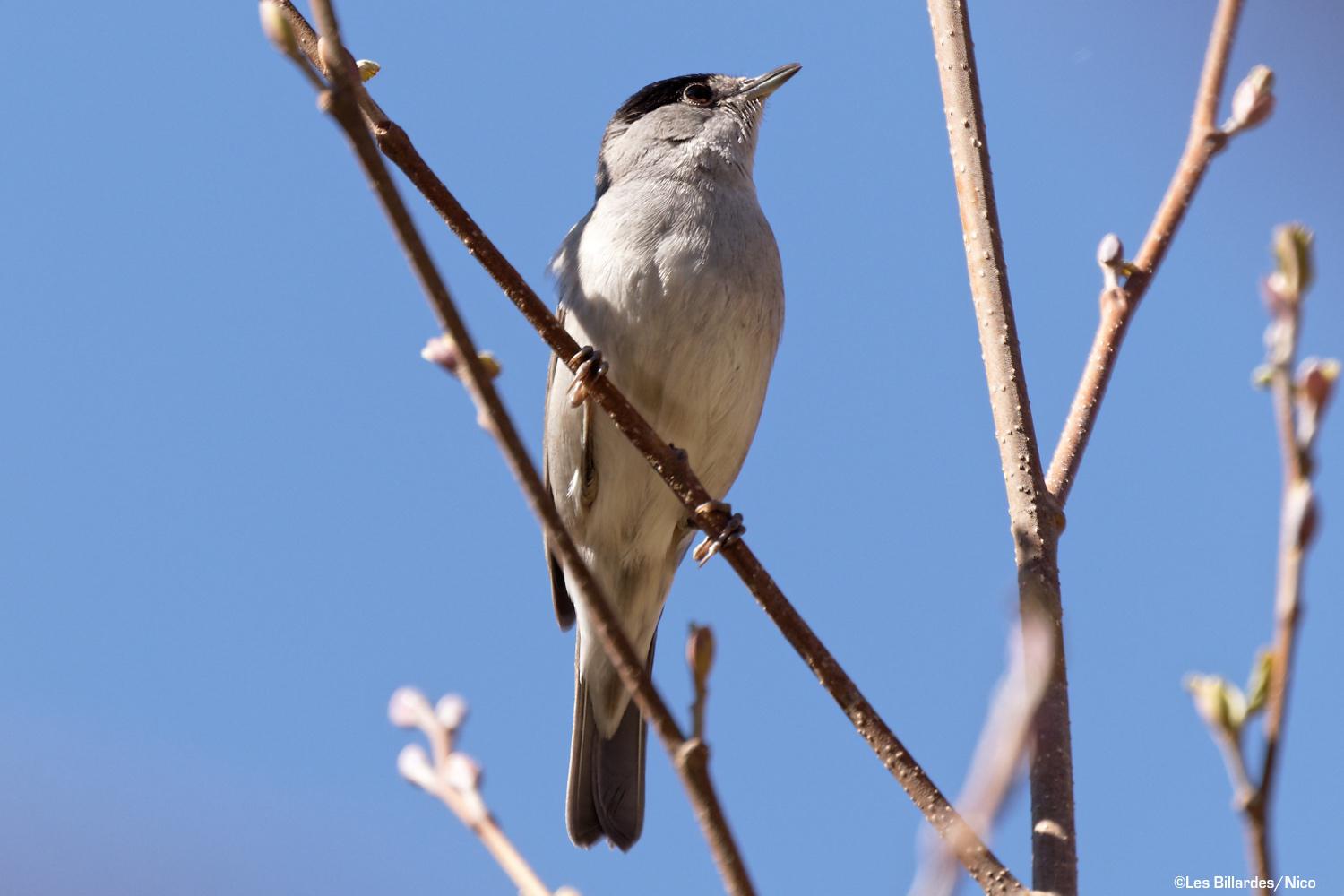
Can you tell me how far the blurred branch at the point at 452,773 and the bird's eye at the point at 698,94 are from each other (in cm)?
466

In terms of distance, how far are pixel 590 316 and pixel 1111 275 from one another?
210 centimetres

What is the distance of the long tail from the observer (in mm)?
4969

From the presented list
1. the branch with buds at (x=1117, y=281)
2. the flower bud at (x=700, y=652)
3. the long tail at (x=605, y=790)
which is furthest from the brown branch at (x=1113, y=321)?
the long tail at (x=605, y=790)

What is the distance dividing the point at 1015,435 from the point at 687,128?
325 centimetres

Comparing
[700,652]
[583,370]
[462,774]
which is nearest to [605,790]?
[583,370]

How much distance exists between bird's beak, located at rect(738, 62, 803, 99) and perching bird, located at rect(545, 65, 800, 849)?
2.39ft

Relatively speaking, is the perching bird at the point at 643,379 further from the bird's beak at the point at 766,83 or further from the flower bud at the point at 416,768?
the flower bud at the point at 416,768

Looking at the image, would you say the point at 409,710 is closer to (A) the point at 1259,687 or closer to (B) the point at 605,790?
(A) the point at 1259,687

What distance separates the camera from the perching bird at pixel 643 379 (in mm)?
4613

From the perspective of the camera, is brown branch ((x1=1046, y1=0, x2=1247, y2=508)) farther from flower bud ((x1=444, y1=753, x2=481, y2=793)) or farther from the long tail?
the long tail

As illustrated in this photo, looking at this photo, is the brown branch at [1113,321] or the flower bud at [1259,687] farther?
the brown branch at [1113,321]

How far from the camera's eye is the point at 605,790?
5.02m

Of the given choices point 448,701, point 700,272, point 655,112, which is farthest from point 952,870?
point 655,112

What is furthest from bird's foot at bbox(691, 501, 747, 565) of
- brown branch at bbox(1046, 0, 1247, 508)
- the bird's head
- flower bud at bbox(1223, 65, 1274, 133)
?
the bird's head
